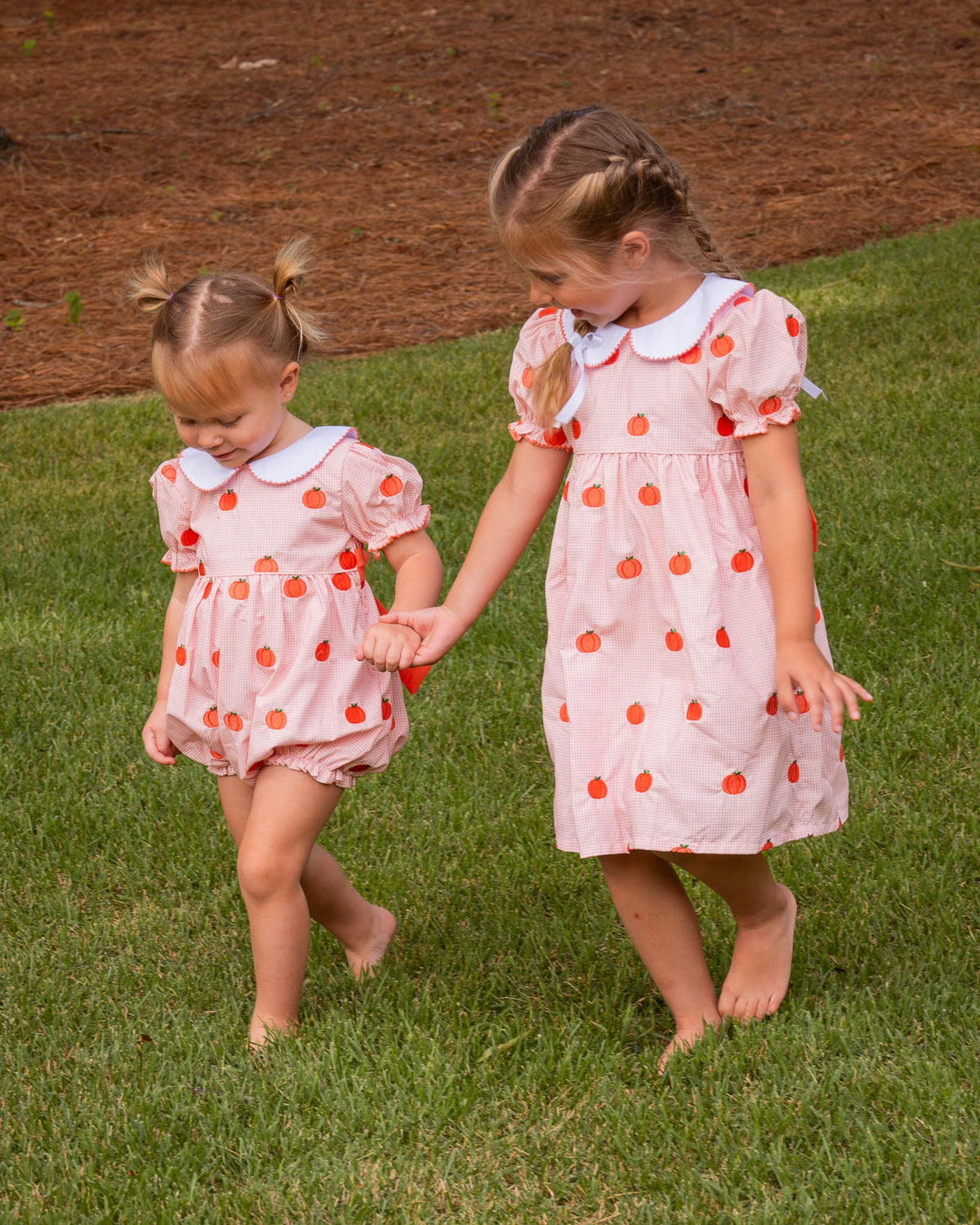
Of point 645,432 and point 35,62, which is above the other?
point 645,432

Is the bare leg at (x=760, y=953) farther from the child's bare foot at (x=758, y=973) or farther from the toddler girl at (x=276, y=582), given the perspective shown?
the toddler girl at (x=276, y=582)

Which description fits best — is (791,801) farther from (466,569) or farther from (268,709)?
(268,709)

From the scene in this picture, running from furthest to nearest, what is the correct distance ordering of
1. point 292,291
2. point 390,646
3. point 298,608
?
point 292,291, point 298,608, point 390,646

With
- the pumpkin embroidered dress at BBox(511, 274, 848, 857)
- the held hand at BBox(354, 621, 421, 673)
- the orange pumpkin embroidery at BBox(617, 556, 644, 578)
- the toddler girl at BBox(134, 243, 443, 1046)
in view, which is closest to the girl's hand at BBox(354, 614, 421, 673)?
the held hand at BBox(354, 621, 421, 673)

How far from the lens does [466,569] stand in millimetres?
2834

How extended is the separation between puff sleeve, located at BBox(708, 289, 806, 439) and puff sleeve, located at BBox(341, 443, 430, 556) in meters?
0.65

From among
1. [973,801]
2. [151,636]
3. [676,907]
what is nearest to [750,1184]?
[676,907]

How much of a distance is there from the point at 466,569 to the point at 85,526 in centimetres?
343

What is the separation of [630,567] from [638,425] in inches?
10.0

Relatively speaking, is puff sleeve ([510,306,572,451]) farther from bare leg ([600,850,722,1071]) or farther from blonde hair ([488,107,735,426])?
bare leg ([600,850,722,1071])

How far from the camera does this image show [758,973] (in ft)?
9.56

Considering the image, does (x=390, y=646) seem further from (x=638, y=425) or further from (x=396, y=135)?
(x=396, y=135)

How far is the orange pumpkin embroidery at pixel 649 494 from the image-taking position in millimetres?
2604

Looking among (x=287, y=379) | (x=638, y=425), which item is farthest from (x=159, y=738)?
(x=638, y=425)
